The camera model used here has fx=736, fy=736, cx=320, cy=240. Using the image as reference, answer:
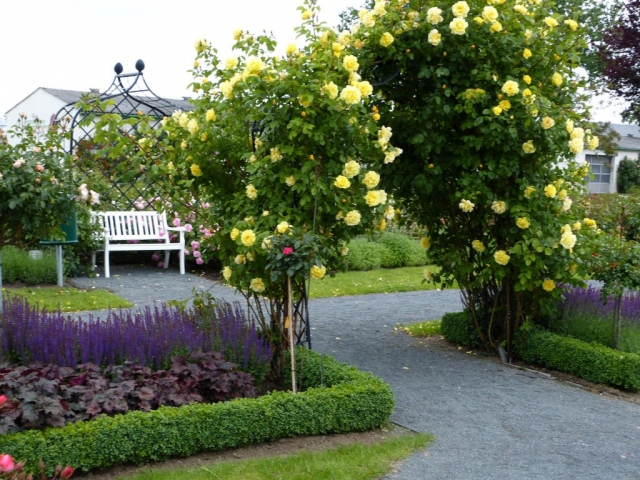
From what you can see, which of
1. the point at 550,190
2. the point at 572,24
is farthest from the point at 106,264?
the point at 572,24

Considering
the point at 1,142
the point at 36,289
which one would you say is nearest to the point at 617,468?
the point at 1,142

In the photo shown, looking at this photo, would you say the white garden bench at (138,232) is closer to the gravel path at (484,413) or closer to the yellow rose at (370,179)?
the gravel path at (484,413)

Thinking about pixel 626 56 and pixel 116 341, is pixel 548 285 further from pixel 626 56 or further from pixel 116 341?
pixel 626 56

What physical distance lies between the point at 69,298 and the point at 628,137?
3718 cm

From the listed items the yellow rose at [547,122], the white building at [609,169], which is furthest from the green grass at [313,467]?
the white building at [609,169]

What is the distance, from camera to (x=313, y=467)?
422 cm

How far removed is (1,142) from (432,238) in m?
4.15

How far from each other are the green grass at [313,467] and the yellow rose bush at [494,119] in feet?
8.43

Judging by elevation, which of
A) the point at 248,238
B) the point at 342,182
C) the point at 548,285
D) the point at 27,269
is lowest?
the point at 27,269

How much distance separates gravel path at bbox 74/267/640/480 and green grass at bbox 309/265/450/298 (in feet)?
6.22

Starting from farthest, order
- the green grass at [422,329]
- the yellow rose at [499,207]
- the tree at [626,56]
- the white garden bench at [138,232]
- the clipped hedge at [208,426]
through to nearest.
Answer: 1. the tree at [626,56]
2. the white garden bench at [138,232]
3. the green grass at [422,329]
4. the yellow rose at [499,207]
5. the clipped hedge at [208,426]

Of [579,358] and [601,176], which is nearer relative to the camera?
[579,358]

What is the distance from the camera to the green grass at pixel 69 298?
8.91 metres

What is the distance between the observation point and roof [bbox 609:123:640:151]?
3531cm
